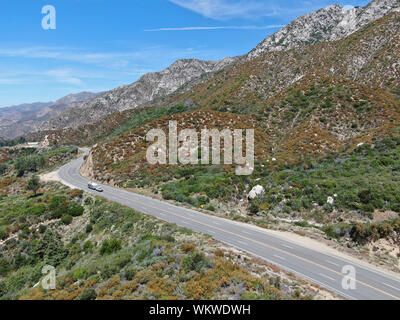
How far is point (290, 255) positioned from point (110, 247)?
15.9 meters

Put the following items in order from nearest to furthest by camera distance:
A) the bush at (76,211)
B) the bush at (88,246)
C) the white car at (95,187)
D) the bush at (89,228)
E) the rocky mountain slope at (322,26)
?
the bush at (88,246) → the bush at (89,228) → the bush at (76,211) → the white car at (95,187) → the rocky mountain slope at (322,26)

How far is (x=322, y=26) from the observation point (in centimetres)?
14550

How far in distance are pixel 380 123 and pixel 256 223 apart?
4129 cm

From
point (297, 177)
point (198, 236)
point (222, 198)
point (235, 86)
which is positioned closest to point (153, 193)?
point (222, 198)

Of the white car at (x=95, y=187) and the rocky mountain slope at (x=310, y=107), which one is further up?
the rocky mountain slope at (x=310, y=107)

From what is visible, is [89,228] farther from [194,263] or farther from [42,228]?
[194,263]

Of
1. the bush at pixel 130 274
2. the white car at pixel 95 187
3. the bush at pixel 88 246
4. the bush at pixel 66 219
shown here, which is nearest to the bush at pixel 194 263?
the bush at pixel 130 274

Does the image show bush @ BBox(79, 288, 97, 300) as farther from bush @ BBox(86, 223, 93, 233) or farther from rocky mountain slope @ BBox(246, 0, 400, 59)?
rocky mountain slope @ BBox(246, 0, 400, 59)

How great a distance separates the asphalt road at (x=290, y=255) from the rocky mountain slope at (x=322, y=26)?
144 meters

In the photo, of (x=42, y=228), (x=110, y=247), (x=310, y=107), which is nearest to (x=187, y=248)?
(x=110, y=247)

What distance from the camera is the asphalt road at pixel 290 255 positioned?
1392 centimetres

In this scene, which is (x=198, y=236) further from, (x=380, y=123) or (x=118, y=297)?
(x=380, y=123)

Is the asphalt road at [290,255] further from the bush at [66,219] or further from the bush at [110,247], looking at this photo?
the bush at [66,219]

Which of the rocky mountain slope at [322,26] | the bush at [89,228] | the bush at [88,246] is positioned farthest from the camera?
the rocky mountain slope at [322,26]
